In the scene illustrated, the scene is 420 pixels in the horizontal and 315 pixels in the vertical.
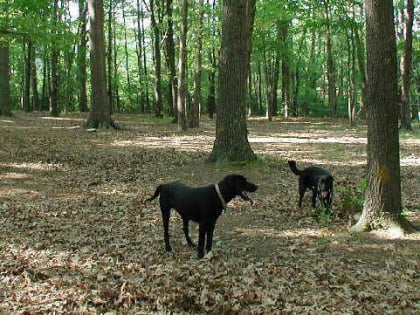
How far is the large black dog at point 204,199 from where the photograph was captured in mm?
6223

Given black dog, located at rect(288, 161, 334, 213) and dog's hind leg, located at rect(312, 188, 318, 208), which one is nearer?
black dog, located at rect(288, 161, 334, 213)

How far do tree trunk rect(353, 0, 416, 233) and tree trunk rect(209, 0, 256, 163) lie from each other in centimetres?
540

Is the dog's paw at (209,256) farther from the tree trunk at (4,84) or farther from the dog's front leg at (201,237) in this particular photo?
the tree trunk at (4,84)

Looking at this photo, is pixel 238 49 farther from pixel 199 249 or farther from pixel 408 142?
pixel 408 142

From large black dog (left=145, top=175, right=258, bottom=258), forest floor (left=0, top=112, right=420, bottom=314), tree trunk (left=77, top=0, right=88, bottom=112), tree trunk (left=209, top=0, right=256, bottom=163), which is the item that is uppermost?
tree trunk (left=77, top=0, right=88, bottom=112)

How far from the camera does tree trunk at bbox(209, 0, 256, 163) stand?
1212 cm

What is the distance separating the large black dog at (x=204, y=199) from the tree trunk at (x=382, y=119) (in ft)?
6.79

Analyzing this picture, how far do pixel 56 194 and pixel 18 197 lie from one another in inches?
31.8

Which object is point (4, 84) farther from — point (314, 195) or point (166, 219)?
point (166, 219)

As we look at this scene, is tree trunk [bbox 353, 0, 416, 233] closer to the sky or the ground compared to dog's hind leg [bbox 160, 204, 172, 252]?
closer to the sky

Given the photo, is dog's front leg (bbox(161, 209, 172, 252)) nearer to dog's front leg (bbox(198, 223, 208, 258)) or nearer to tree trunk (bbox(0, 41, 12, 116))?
dog's front leg (bbox(198, 223, 208, 258))

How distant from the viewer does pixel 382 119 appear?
6.96 meters

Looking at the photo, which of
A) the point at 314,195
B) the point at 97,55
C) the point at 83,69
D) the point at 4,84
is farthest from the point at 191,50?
the point at 314,195

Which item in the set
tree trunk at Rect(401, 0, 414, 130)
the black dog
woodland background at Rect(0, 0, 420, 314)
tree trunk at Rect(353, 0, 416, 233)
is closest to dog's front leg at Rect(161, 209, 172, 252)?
woodland background at Rect(0, 0, 420, 314)
